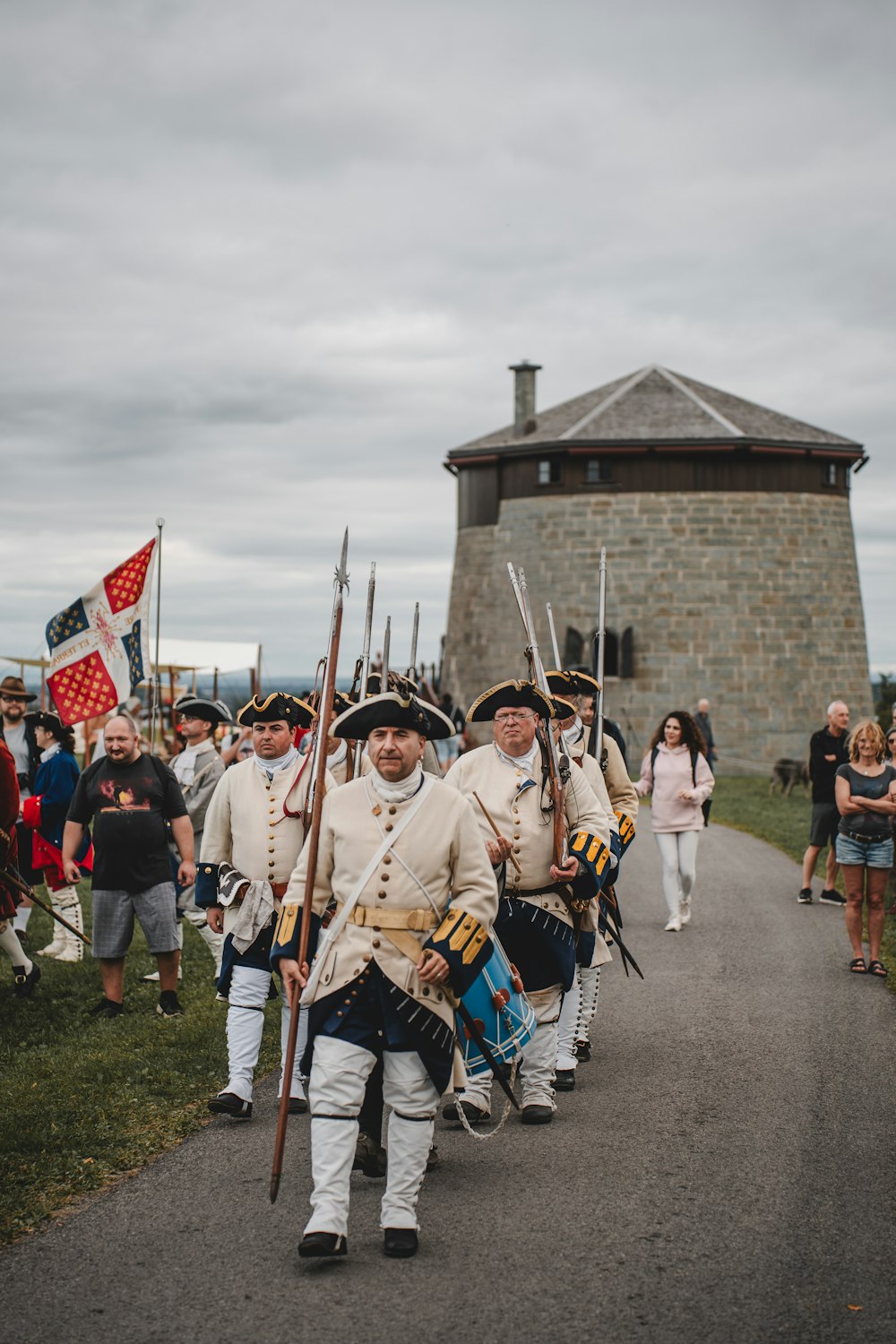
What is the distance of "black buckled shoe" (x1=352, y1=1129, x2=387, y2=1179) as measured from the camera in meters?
6.13

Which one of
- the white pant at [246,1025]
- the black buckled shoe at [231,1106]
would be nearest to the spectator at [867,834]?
the white pant at [246,1025]

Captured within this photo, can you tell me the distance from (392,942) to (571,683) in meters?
3.51

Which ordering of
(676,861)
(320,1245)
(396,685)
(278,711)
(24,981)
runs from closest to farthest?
1. (320,1245)
2. (396,685)
3. (278,711)
4. (24,981)
5. (676,861)

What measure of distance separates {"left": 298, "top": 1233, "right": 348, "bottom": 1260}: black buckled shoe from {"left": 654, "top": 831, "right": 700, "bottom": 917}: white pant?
7877mm

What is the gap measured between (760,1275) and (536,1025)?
2.30 meters

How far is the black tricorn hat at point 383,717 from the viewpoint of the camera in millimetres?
5508

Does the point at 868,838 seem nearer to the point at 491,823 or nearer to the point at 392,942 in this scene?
the point at 491,823


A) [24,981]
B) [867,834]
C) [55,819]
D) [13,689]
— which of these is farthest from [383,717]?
[13,689]

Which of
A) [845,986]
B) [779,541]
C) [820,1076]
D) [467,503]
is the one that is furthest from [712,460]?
[820,1076]

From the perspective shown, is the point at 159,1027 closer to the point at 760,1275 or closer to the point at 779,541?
the point at 760,1275

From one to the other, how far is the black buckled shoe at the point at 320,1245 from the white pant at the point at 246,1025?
1.93 m

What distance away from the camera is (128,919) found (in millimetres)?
9305

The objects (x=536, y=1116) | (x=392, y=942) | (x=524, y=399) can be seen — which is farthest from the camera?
(x=524, y=399)

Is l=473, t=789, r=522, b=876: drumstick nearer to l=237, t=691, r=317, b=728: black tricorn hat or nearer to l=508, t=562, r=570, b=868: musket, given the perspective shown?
l=508, t=562, r=570, b=868: musket
